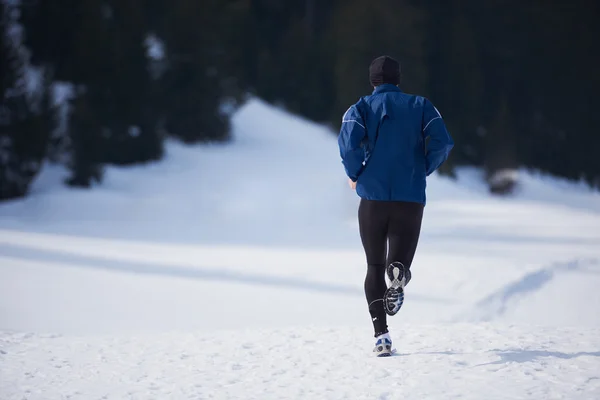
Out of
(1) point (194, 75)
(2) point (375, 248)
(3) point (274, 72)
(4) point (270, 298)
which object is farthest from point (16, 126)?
(3) point (274, 72)

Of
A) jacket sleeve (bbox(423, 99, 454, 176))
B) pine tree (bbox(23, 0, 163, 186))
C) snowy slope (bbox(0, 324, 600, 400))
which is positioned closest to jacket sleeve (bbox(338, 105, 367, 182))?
jacket sleeve (bbox(423, 99, 454, 176))

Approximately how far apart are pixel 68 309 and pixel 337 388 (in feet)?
13.9

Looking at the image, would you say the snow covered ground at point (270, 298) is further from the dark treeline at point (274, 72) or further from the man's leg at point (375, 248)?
the dark treeline at point (274, 72)

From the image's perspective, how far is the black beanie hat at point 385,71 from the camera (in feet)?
14.2

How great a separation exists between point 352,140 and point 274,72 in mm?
32317

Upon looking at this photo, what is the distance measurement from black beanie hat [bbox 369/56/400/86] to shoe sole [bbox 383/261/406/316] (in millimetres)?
1181

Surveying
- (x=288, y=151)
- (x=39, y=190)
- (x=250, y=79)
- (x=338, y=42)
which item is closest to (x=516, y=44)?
(x=338, y=42)

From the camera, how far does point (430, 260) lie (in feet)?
32.1

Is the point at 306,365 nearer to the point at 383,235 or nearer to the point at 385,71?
the point at 383,235

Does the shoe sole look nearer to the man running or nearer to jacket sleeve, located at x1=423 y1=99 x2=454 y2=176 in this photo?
the man running

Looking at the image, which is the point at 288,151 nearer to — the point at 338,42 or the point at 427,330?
the point at 338,42

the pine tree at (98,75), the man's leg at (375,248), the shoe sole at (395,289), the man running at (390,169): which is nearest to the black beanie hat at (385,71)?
the man running at (390,169)

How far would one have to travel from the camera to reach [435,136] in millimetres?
4227

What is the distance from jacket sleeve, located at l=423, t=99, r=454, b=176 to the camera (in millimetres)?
4219
